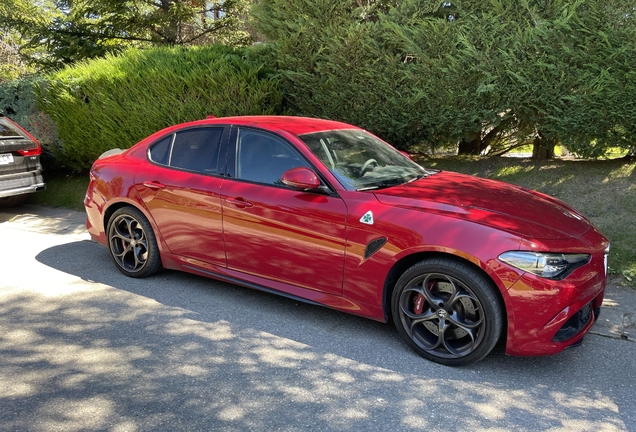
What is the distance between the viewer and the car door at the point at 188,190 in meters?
4.77

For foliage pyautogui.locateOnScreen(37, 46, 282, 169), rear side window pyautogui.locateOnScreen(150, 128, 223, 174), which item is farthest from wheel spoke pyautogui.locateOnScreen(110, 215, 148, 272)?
foliage pyautogui.locateOnScreen(37, 46, 282, 169)

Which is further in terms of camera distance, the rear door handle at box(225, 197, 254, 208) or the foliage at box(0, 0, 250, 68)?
the foliage at box(0, 0, 250, 68)

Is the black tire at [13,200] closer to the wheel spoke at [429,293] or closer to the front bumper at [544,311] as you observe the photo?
the wheel spoke at [429,293]

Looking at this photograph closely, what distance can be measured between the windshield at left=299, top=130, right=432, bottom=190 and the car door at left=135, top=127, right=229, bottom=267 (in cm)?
93

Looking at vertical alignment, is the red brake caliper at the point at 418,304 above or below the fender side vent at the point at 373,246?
below

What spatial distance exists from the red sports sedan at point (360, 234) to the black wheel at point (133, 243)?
1cm

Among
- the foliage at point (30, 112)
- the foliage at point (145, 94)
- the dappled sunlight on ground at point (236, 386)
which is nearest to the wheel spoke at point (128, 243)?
the dappled sunlight on ground at point (236, 386)

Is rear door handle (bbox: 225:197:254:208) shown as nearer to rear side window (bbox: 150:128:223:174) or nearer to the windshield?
rear side window (bbox: 150:128:223:174)

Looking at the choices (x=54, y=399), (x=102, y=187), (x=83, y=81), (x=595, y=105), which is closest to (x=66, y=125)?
(x=83, y=81)

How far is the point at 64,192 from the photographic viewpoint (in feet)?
32.2

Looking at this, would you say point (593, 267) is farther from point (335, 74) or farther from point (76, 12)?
point (76, 12)

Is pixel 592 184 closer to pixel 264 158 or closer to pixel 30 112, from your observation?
pixel 264 158

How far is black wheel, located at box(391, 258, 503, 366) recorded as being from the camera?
3.54m

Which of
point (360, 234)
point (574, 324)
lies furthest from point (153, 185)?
point (574, 324)
